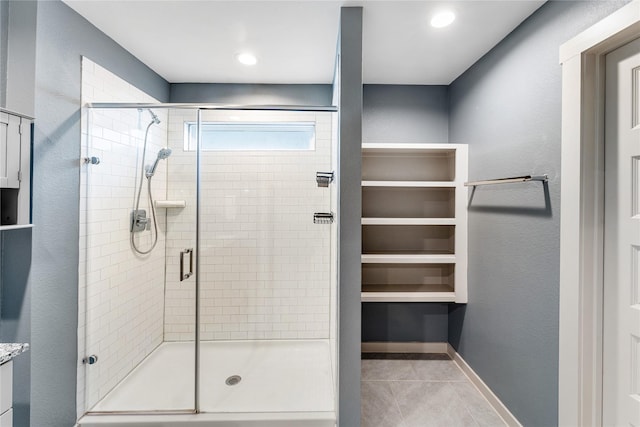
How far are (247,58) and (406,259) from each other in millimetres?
2000

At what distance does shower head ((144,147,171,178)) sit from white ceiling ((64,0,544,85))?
737 millimetres

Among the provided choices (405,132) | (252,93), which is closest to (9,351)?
(252,93)

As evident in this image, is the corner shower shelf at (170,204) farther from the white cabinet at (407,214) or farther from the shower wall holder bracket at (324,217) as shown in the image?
the white cabinet at (407,214)

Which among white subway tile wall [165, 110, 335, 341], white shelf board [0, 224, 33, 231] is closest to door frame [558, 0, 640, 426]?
white subway tile wall [165, 110, 335, 341]

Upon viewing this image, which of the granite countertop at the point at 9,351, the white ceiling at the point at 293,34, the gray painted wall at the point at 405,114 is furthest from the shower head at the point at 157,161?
the gray painted wall at the point at 405,114

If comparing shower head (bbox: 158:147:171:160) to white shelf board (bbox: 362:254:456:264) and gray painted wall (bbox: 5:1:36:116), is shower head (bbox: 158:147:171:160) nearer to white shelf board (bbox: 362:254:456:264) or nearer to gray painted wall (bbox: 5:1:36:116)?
gray painted wall (bbox: 5:1:36:116)

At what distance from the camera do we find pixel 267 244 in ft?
8.11

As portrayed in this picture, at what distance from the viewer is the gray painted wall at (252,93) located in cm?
266

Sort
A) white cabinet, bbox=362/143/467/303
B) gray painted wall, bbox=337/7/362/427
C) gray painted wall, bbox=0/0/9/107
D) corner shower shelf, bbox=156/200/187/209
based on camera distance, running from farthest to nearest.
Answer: white cabinet, bbox=362/143/467/303, corner shower shelf, bbox=156/200/187/209, gray painted wall, bbox=337/7/362/427, gray painted wall, bbox=0/0/9/107

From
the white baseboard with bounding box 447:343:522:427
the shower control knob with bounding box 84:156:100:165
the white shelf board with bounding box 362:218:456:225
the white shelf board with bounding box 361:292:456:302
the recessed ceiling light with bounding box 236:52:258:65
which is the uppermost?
the recessed ceiling light with bounding box 236:52:258:65

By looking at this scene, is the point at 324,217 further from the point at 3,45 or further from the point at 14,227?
the point at 3,45

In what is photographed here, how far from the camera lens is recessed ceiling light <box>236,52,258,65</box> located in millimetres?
2146

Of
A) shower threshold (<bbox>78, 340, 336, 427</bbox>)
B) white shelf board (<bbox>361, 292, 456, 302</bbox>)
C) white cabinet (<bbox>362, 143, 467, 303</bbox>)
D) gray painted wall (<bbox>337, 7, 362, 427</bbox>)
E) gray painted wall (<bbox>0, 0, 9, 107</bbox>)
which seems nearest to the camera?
gray painted wall (<bbox>0, 0, 9, 107</bbox>)

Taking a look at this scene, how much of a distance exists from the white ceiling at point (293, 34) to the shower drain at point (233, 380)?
237 centimetres
